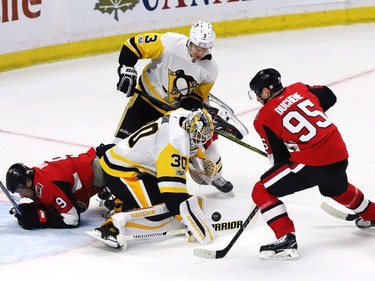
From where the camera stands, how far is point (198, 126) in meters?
4.11

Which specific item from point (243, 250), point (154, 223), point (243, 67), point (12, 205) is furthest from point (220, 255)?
point (243, 67)

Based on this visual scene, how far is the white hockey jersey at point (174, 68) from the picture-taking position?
4879 mm

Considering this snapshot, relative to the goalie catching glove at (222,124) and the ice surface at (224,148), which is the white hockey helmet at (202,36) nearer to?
the goalie catching glove at (222,124)

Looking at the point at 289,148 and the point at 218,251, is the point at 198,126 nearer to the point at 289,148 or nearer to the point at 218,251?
the point at 289,148

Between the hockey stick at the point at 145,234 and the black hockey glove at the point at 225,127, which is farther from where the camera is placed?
the black hockey glove at the point at 225,127

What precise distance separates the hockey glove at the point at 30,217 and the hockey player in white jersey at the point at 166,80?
28.0 inches

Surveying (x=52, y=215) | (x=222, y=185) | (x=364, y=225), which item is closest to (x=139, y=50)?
(x=222, y=185)

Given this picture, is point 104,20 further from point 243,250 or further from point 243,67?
point 243,250

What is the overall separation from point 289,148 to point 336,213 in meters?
0.61

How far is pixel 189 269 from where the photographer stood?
3855 mm

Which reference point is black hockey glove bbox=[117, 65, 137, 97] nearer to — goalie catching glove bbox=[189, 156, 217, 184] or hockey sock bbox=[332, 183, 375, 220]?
goalie catching glove bbox=[189, 156, 217, 184]

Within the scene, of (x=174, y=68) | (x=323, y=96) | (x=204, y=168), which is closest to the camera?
(x=323, y=96)

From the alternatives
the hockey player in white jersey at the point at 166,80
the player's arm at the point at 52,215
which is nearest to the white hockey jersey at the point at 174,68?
the hockey player in white jersey at the point at 166,80

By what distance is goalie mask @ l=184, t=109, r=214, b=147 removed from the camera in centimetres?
411
